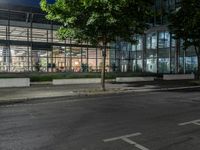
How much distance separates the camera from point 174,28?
34.4m

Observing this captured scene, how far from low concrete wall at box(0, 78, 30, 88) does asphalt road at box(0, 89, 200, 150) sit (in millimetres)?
12479

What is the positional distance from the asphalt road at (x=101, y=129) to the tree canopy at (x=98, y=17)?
863cm

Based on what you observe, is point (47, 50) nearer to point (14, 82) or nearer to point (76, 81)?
point (76, 81)

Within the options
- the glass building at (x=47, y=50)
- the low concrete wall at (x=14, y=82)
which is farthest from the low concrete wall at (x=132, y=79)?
the low concrete wall at (x=14, y=82)

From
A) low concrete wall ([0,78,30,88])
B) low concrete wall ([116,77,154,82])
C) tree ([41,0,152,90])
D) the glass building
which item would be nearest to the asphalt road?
tree ([41,0,152,90])

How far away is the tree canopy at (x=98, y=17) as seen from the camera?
20.0m

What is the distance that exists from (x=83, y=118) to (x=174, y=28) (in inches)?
1018

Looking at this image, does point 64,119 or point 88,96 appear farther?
point 88,96

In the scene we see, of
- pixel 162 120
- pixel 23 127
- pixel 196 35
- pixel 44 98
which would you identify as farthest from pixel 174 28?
pixel 23 127

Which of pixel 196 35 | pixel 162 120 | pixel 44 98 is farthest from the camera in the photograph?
pixel 196 35

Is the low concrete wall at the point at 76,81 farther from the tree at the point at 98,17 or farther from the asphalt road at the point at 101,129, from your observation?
the asphalt road at the point at 101,129

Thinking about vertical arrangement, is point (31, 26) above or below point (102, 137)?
above

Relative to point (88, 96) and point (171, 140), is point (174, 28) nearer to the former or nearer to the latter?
point (88, 96)

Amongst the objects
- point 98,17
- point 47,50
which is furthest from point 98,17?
point 47,50
